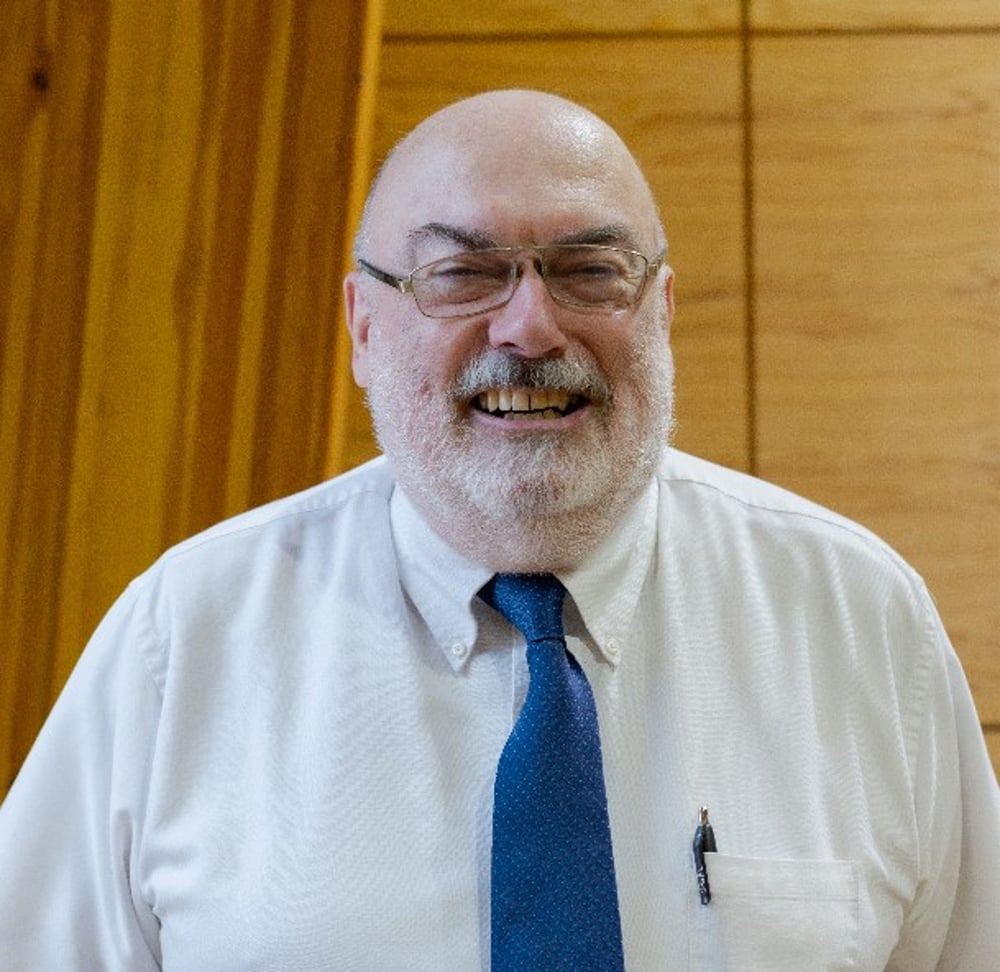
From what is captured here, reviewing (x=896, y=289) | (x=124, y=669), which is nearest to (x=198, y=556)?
(x=124, y=669)

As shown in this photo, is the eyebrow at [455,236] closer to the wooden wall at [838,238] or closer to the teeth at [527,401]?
the teeth at [527,401]

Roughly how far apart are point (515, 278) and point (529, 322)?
52mm

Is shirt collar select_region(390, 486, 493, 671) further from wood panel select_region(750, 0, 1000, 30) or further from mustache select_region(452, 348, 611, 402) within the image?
wood panel select_region(750, 0, 1000, 30)

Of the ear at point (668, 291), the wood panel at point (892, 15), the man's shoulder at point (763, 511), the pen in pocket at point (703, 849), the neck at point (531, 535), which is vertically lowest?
the pen in pocket at point (703, 849)

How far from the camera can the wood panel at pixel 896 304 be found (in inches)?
79.6

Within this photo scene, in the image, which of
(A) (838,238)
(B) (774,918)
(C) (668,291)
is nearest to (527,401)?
(C) (668,291)

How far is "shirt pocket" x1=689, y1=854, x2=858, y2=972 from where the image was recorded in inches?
43.8

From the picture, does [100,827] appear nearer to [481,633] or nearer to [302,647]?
[302,647]

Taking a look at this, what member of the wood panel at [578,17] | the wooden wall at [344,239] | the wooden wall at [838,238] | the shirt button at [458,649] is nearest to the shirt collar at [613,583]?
the shirt button at [458,649]

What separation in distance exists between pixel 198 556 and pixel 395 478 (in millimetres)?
198

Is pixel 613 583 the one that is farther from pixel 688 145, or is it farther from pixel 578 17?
pixel 578 17

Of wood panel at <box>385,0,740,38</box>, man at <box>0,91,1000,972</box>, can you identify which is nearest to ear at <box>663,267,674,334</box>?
man at <box>0,91,1000,972</box>

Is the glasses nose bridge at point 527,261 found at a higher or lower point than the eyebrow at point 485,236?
lower

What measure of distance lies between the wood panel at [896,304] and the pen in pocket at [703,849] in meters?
0.98
